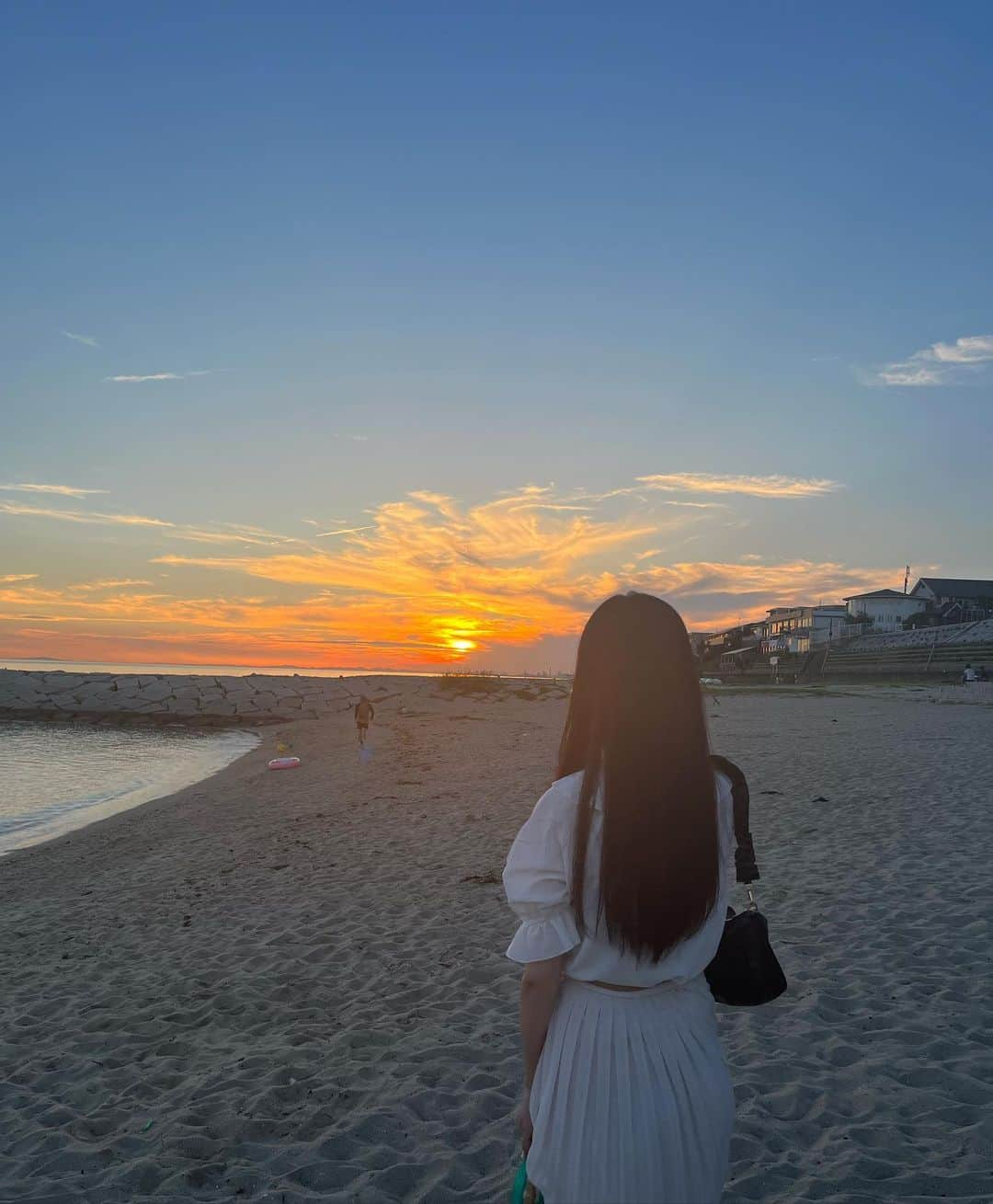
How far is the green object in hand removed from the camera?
2.15 m

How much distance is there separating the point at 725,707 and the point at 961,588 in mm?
46128

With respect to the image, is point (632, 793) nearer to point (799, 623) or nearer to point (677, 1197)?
point (677, 1197)

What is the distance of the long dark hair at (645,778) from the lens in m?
1.99

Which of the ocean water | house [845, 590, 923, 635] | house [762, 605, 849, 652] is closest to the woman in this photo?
the ocean water

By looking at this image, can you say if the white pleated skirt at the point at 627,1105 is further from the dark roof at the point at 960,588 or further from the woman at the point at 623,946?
the dark roof at the point at 960,588

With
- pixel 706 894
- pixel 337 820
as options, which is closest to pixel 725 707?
pixel 337 820

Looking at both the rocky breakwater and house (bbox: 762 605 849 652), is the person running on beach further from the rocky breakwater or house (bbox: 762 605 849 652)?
house (bbox: 762 605 849 652)

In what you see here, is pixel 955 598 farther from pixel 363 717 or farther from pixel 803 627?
pixel 363 717

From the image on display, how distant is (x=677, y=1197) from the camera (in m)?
2.00

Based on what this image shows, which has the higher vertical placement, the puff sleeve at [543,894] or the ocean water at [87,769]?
the puff sleeve at [543,894]

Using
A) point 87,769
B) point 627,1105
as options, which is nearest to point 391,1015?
point 627,1105

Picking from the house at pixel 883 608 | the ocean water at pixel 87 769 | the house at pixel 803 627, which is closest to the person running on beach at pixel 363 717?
the ocean water at pixel 87 769

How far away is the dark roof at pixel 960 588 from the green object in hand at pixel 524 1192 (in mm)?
79137

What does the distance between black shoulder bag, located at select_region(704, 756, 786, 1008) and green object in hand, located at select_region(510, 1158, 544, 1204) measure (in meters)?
0.68
